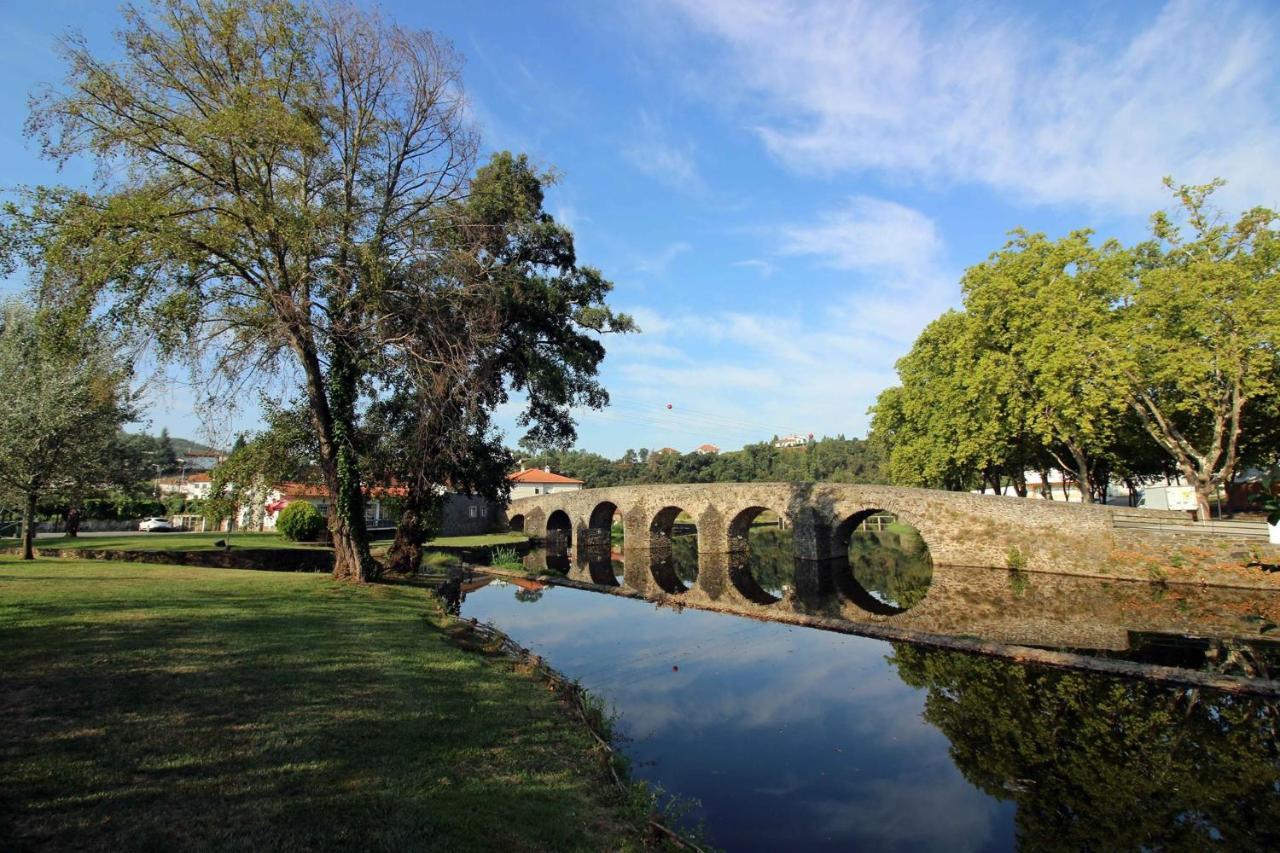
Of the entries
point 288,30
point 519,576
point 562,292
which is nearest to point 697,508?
point 519,576

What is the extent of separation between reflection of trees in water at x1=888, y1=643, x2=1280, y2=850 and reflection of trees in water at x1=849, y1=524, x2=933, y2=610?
23.8ft

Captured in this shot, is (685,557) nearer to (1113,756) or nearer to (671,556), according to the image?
(671,556)

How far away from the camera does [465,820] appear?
3873 millimetres

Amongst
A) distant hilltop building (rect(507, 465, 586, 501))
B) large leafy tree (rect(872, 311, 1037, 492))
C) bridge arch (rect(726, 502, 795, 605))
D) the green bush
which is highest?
large leafy tree (rect(872, 311, 1037, 492))

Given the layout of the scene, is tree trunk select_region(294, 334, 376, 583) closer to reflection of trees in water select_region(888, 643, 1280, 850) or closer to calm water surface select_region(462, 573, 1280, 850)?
calm water surface select_region(462, 573, 1280, 850)

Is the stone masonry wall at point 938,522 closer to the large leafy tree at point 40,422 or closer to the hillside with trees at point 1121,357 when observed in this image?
the hillside with trees at point 1121,357

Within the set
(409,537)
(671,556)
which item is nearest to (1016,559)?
(671,556)

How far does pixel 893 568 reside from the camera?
78.9ft

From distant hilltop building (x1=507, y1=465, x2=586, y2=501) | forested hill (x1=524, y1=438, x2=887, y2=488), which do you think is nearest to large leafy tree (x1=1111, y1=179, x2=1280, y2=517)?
distant hilltop building (x1=507, y1=465, x2=586, y2=501)

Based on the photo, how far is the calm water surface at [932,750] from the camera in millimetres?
5555

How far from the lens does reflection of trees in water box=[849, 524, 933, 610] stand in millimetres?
18062

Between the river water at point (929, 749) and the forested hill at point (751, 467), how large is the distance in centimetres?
5756

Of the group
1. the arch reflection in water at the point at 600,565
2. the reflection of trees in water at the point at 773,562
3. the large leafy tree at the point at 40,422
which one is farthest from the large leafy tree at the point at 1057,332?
the large leafy tree at the point at 40,422

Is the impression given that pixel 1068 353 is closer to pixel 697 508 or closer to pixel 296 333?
pixel 697 508
